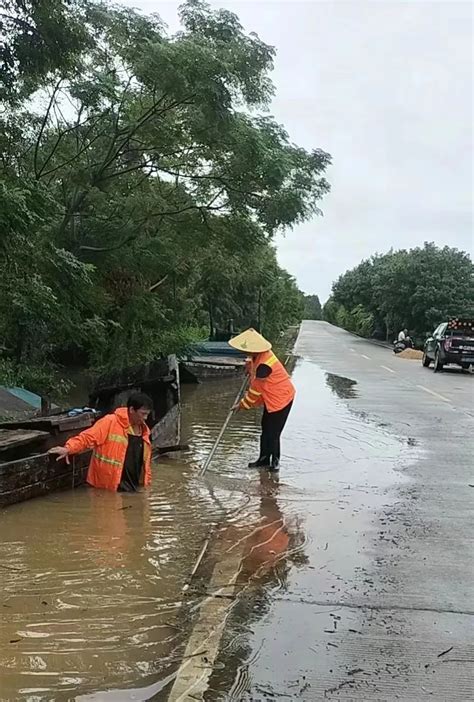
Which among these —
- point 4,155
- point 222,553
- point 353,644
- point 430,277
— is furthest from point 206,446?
point 430,277

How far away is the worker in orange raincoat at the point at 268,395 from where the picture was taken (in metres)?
9.20

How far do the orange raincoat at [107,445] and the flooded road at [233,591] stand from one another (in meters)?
0.19

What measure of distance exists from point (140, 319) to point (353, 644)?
51.0 ft

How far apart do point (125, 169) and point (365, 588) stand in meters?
13.1

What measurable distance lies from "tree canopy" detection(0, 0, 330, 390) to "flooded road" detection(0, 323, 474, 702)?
418 cm

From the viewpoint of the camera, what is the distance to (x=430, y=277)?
4581 centimetres

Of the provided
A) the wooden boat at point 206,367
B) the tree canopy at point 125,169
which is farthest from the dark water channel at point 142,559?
the wooden boat at point 206,367

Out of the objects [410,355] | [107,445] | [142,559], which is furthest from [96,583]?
[410,355]

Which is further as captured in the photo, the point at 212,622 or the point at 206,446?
the point at 206,446

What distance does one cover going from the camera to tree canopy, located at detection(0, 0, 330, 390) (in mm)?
11445

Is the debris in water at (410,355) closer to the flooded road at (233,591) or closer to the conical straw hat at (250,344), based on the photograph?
the conical straw hat at (250,344)

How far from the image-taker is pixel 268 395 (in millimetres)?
9289

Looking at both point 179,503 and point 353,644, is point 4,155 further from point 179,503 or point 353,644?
point 353,644

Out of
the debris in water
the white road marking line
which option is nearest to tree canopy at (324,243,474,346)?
the debris in water
